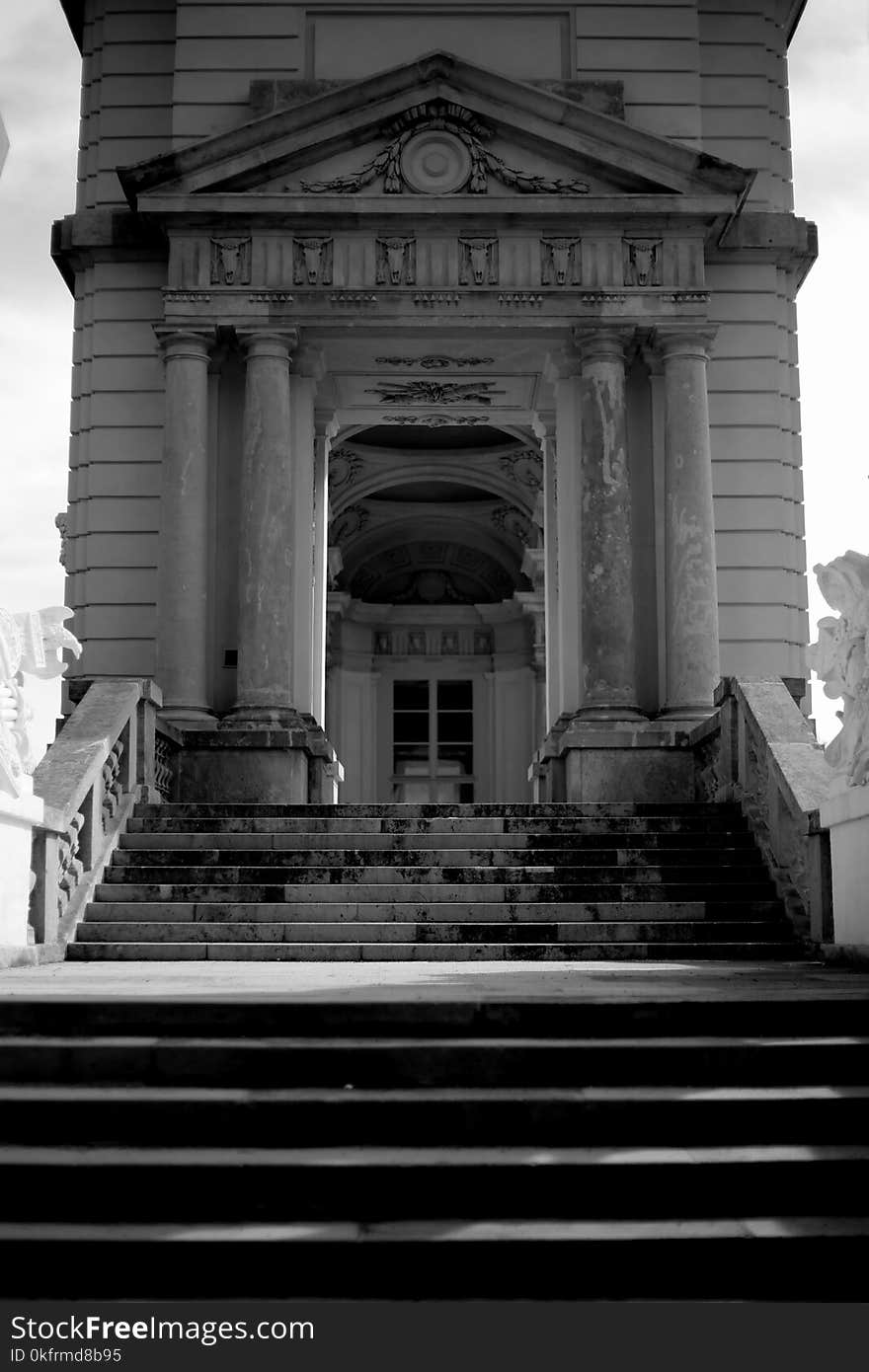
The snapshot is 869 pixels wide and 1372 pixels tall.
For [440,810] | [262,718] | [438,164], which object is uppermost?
[438,164]

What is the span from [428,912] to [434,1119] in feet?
16.0

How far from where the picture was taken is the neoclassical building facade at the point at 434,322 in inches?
613

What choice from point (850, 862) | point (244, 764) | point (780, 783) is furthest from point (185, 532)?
point (850, 862)

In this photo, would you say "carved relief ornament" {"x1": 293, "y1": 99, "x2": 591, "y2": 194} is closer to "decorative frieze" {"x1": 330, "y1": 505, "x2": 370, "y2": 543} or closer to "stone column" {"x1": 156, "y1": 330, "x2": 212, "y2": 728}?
"stone column" {"x1": 156, "y1": 330, "x2": 212, "y2": 728}

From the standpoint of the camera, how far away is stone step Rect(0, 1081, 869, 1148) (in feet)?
18.4

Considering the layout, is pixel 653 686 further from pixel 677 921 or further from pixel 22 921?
pixel 22 921

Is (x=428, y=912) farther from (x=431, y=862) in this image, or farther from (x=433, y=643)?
(x=433, y=643)

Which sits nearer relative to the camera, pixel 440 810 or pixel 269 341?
pixel 440 810

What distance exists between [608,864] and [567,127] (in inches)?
305

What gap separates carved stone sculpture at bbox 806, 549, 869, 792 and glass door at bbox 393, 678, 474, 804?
17455 millimetres

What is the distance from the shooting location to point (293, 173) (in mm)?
15883

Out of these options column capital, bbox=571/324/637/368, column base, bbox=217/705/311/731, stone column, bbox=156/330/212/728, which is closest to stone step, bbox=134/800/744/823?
column base, bbox=217/705/311/731

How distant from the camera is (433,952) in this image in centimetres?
991

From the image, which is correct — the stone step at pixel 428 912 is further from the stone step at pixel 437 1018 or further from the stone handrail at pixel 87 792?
the stone step at pixel 437 1018
